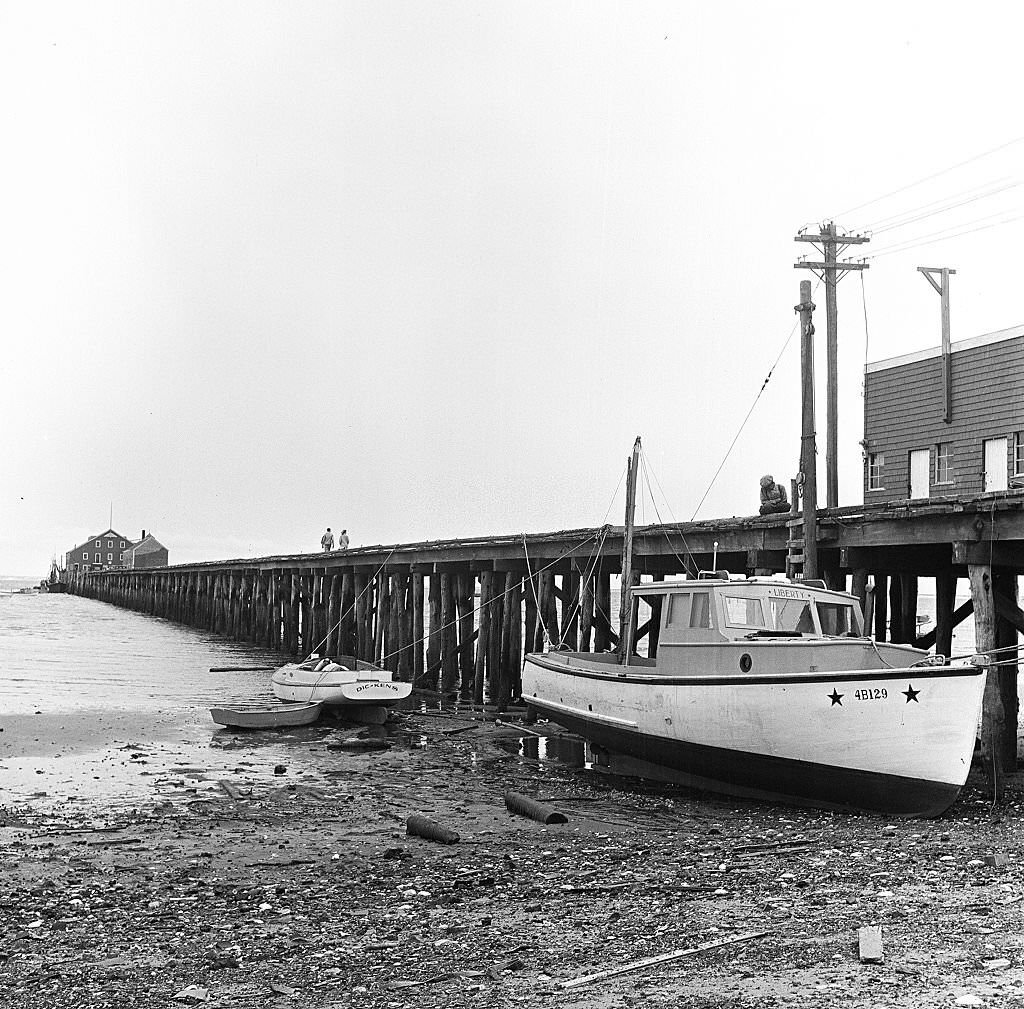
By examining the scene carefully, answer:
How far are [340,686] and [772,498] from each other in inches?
372

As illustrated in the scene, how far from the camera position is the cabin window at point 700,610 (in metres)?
15.4

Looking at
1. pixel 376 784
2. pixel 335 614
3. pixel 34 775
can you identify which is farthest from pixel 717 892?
pixel 335 614

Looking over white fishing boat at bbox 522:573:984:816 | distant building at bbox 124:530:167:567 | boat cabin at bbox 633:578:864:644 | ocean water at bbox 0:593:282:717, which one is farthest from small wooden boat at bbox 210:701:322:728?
distant building at bbox 124:530:167:567

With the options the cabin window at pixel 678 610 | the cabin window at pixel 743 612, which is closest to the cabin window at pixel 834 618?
the cabin window at pixel 743 612

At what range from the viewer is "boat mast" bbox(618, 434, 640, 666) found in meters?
19.0

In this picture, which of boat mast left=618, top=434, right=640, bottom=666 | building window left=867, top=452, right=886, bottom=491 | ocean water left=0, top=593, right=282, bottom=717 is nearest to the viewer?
boat mast left=618, top=434, right=640, bottom=666

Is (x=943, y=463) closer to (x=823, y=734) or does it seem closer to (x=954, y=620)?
(x=954, y=620)

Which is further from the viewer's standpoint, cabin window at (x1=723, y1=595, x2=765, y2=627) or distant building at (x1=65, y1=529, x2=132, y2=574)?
distant building at (x1=65, y1=529, x2=132, y2=574)

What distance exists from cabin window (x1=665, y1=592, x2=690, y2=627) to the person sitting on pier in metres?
4.89

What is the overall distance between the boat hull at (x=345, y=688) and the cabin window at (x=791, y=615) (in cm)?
954

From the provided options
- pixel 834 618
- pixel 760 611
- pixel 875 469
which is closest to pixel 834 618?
pixel 834 618

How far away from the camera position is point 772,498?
2016 cm

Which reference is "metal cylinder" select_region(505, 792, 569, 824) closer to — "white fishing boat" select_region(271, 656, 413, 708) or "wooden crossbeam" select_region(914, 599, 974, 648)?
"wooden crossbeam" select_region(914, 599, 974, 648)

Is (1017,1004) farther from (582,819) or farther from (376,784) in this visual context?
(376,784)
